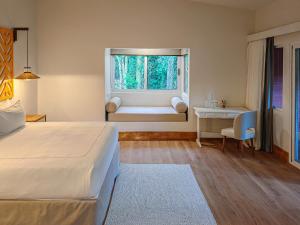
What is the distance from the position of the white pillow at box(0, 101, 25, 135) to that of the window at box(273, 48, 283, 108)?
3920 mm

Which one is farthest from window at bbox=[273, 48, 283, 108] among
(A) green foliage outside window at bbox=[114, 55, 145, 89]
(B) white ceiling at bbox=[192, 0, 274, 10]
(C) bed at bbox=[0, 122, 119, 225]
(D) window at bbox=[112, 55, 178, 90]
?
(C) bed at bbox=[0, 122, 119, 225]

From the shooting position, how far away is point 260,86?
5.66 metres

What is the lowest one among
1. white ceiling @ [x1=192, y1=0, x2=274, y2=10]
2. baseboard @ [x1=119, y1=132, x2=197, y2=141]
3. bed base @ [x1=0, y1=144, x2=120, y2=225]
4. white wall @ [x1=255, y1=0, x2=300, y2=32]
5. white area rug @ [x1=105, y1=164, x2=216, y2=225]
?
white area rug @ [x1=105, y1=164, x2=216, y2=225]

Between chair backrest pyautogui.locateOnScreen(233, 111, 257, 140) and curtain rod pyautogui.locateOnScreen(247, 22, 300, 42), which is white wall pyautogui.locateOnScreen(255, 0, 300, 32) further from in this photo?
chair backrest pyautogui.locateOnScreen(233, 111, 257, 140)

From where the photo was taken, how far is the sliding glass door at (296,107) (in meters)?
4.68

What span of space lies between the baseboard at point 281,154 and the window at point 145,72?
2870 millimetres

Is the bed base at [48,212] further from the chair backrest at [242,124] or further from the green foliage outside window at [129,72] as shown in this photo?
the green foliage outside window at [129,72]

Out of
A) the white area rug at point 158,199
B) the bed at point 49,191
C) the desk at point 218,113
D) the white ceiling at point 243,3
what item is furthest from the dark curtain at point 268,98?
the bed at point 49,191

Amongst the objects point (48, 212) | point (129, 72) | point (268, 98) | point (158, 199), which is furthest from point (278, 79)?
point (48, 212)

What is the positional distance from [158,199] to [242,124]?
92.7 inches

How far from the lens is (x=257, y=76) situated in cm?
572

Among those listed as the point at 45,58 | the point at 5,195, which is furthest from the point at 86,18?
the point at 5,195

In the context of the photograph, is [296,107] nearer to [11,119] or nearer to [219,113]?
[219,113]

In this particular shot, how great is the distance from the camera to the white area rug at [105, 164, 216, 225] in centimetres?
303
